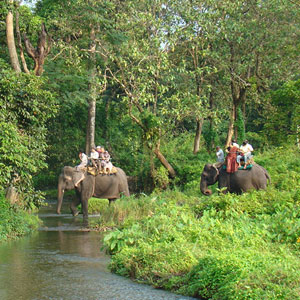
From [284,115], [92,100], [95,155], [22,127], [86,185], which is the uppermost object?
[92,100]

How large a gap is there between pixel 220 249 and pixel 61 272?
295 centimetres

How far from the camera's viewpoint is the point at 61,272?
11.0 meters

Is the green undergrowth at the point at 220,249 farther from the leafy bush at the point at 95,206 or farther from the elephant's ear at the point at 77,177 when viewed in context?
the leafy bush at the point at 95,206

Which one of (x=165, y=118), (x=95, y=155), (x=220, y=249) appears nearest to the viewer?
(x=220, y=249)

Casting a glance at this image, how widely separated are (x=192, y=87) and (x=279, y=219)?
22.0 m

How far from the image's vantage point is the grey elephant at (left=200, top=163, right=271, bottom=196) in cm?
2067

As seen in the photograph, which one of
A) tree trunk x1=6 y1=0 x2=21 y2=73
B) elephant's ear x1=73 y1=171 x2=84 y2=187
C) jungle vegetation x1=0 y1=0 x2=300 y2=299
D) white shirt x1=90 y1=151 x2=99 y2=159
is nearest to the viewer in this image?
jungle vegetation x1=0 y1=0 x2=300 y2=299

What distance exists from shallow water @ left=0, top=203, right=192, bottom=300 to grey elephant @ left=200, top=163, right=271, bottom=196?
5863 millimetres

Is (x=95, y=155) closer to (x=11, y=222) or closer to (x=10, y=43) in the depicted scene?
(x=10, y=43)

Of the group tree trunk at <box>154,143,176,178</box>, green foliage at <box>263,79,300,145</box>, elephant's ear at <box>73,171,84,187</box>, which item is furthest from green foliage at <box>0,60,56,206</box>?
green foliage at <box>263,79,300,145</box>

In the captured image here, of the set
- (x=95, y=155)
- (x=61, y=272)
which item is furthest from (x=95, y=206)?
(x=61, y=272)

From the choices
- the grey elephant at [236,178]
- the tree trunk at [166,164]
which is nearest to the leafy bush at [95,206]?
the tree trunk at [166,164]

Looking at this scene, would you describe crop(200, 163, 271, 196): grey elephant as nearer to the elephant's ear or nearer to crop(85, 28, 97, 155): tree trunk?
the elephant's ear

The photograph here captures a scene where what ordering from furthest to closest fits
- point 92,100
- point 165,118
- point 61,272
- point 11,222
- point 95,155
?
1. point 165,118
2. point 92,100
3. point 95,155
4. point 11,222
5. point 61,272
